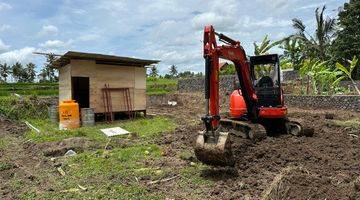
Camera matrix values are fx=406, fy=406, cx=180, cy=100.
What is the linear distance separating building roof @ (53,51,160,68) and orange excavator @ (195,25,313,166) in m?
7.64

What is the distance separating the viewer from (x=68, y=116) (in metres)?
15.3

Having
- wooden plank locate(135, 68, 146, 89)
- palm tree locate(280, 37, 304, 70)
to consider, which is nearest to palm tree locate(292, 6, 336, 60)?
palm tree locate(280, 37, 304, 70)

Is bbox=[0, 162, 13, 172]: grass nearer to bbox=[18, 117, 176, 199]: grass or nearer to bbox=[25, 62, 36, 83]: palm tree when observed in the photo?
bbox=[18, 117, 176, 199]: grass

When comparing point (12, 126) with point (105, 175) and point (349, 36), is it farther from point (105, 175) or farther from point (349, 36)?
point (349, 36)

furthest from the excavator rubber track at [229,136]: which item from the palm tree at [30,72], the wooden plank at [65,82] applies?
the palm tree at [30,72]

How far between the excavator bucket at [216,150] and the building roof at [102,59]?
1052cm

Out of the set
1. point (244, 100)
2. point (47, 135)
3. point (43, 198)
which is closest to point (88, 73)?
point (47, 135)

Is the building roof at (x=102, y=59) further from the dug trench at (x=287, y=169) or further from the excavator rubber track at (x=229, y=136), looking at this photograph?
the excavator rubber track at (x=229, y=136)

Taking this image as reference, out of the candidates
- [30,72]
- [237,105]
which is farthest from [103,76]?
[30,72]

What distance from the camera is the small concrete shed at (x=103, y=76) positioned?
17.3 m

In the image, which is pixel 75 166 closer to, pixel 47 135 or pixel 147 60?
pixel 47 135

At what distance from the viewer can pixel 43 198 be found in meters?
6.47

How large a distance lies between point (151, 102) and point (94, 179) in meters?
22.6

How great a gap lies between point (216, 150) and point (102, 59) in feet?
38.6
